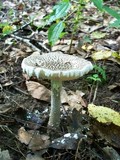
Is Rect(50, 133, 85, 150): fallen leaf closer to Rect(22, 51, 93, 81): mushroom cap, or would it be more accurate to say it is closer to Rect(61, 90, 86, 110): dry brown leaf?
Rect(22, 51, 93, 81): mushroom cap

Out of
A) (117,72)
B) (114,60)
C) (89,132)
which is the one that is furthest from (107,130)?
(114,60)

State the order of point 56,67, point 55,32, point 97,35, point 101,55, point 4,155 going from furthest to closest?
point 97,35, point 101,55, point 55,32, point 56,67, point 4,155

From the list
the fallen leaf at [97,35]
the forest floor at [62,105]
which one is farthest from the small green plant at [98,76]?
the fallen leaf at [97,35]

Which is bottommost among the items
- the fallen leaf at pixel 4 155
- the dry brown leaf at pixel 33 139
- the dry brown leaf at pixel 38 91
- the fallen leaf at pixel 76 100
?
the fallen leaf at pixel 76 100

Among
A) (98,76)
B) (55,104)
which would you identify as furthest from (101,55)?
(55,104)

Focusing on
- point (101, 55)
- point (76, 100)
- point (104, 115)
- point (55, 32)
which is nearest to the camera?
point (104, 115)

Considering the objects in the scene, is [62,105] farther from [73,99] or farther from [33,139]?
[33,139]

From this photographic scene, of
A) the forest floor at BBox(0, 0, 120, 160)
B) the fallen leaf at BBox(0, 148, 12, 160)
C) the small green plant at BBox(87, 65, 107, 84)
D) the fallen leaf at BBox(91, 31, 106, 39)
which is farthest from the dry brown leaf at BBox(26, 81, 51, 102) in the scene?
the fallen leaf at BBox(91, 31, 106, 39)

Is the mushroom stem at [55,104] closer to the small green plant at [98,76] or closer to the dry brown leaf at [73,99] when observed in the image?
the dry brown leaf at [73,99]
